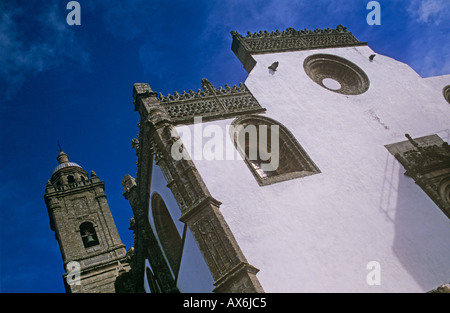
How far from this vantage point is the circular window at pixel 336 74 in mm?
14648

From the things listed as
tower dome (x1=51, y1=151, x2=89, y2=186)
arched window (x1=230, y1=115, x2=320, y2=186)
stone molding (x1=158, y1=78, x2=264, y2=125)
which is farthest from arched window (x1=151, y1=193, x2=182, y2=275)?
tower dome (x1=51, y1=151, x2=89, y2=186)

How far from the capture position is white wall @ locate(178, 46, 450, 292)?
350 inches

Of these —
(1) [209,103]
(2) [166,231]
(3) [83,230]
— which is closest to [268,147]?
(1) [209,103]

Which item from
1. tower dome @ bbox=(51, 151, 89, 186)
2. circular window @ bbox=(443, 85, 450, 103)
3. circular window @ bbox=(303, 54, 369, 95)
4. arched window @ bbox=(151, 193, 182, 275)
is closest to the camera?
arched window @ bbox=(151, 193, 182, 275)

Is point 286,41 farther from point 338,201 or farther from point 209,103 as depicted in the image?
point 338,201

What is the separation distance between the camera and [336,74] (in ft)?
51.2

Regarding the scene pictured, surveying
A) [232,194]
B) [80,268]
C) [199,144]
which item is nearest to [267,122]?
[199,144]

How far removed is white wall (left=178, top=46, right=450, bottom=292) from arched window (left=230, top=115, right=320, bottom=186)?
1.11ft

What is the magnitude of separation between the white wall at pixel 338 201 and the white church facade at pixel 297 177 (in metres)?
0.03

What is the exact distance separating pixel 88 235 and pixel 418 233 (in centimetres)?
2366

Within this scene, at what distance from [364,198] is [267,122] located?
151 inches

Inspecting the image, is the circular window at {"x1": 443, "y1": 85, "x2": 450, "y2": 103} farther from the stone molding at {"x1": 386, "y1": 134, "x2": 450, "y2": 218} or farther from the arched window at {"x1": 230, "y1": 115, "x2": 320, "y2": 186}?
the arched window at {"x1": 230, "y1": 115, "x2": 320, "y2": 186}

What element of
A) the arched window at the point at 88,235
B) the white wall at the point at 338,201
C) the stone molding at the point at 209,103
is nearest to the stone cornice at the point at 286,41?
the white wall at the point at 338,201
